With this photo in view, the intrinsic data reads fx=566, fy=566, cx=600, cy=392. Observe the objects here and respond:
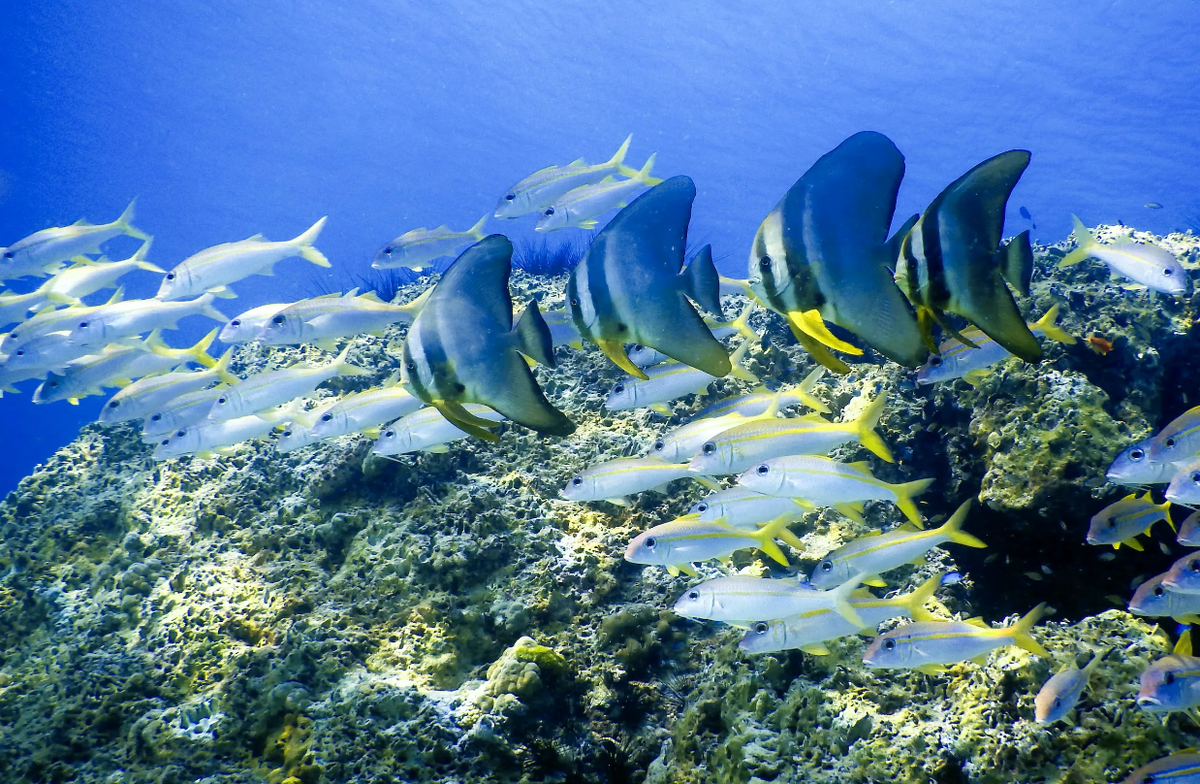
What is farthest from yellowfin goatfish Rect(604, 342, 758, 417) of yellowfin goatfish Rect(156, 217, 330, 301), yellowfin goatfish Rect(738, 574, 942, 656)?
yellowfin goatfish Rect(156, 217, 330, 301)

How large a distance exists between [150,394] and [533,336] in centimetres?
553

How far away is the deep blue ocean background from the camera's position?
150 ft

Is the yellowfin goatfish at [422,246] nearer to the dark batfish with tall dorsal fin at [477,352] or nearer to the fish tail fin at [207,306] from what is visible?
the fish tail fin at [207,306]

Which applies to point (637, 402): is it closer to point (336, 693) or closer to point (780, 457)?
point (780, 457)

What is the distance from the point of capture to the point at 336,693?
11.9ft

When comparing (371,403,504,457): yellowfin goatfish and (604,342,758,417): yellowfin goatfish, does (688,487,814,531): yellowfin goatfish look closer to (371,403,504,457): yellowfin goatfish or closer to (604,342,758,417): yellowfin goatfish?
(604,342,758,417): yellowfin goatfish

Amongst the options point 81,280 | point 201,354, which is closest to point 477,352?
point 201,354

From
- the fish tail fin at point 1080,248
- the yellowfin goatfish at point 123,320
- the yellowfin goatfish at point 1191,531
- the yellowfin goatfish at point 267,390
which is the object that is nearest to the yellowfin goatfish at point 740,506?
the yellowfin goatfish at point 1191,531

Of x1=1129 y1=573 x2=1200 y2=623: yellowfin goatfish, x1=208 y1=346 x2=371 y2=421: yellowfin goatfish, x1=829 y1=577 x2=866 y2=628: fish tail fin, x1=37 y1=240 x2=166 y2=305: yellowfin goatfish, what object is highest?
x1=37 y1=240 x2=166 y2=305: yellowfin goatfish

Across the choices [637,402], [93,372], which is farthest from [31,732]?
[637,402]

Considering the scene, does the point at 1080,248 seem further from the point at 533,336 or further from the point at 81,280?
the point at 81,280

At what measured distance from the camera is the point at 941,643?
2826mm

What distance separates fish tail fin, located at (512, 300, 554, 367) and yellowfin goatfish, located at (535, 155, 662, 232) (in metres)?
4.53

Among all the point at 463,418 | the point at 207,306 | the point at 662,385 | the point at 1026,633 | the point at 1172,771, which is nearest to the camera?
the point at 463,418
